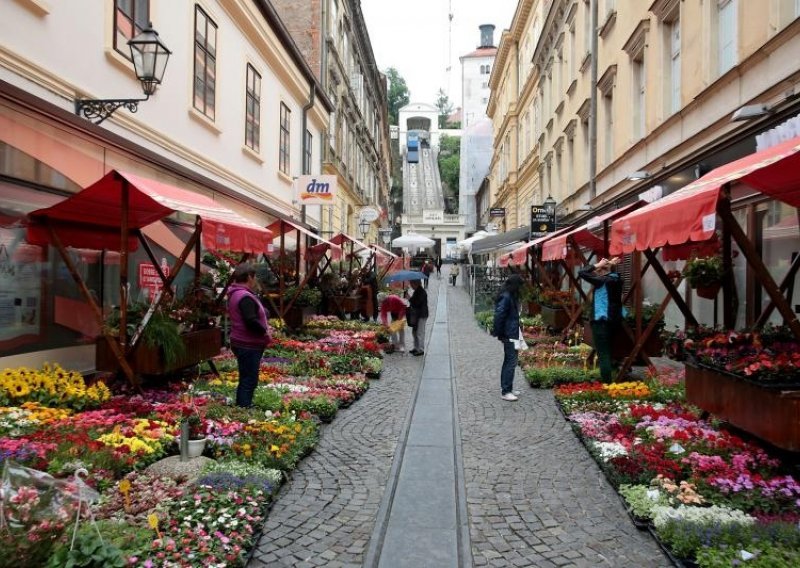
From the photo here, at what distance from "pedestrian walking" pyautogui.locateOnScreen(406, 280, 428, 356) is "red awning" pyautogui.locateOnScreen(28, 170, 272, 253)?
14.1ft

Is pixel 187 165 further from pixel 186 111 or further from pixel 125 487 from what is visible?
pixel 125 487

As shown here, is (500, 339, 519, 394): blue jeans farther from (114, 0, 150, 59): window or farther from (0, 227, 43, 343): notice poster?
(114, 0, 150, 59): window

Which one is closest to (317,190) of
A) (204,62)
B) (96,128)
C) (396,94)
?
(204,62)

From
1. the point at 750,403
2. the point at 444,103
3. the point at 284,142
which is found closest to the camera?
the point at 750,403

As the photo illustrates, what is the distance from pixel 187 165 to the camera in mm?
12258

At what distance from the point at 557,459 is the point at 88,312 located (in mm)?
6545

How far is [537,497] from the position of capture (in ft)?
16.7

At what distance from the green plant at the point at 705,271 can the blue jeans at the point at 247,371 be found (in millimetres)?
5315

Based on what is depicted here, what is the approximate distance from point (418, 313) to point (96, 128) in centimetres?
685

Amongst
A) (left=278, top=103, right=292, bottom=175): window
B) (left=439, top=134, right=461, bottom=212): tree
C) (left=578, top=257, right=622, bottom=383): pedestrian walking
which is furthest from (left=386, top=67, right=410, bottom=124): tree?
(left=578, top=257, right=622, bottom=383): pedestrian walking

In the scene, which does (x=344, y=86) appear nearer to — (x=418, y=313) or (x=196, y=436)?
(x=418, y=313)

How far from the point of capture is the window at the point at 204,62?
12.6 meters

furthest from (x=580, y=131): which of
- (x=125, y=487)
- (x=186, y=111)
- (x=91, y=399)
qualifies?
(x=125, y=487)

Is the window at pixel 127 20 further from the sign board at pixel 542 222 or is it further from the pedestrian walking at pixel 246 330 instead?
the sign board at pixel 542 222
